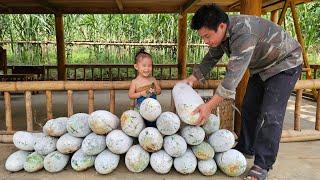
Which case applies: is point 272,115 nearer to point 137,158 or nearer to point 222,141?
point 222,141

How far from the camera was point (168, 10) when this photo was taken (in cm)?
716

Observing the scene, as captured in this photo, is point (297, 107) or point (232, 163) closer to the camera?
point (232, 163)

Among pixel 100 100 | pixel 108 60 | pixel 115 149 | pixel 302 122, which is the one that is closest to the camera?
pixel 115 149

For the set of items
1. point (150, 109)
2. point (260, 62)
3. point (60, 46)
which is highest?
point (60, 46)

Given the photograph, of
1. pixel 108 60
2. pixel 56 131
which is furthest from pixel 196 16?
pixel 108 60

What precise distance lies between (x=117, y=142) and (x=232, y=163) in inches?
35.3

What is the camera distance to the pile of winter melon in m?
2.43

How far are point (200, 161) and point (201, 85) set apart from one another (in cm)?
84

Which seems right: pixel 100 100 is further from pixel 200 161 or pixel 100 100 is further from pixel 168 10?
pixel 200 161

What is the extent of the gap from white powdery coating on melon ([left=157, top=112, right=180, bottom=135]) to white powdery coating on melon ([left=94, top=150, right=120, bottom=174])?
17.4 inches

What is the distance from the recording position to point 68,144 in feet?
8.33

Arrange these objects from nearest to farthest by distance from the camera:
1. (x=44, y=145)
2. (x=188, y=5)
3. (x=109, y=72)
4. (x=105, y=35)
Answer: (x=44, y=145)
(x=188, y=5)
(x=109, y=72)
(x=105, y=35)

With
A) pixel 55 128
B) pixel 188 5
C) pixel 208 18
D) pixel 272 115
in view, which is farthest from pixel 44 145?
pixel 188 5

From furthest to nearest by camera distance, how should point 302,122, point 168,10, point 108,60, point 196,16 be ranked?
point 108,60, point 168,10, point 302,122, point 196,16
